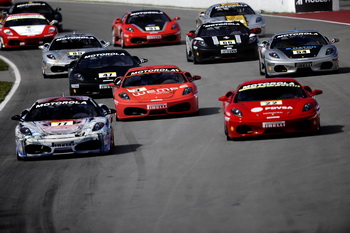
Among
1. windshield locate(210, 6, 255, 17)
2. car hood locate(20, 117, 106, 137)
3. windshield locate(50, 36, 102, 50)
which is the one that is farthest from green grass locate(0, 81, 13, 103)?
car hood locate(20, 117, 106, 137)

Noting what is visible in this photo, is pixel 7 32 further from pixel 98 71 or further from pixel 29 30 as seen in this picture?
pixel 98 71

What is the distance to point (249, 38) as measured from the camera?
1196 inches

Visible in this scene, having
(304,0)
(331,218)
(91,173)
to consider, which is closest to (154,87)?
(91,173)

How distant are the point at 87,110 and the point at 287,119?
3577mm

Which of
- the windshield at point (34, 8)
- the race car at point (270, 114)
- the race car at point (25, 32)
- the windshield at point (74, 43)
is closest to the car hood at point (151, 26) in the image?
the race car at point (25, 32)

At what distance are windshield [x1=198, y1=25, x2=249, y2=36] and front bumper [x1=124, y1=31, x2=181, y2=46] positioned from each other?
512cm

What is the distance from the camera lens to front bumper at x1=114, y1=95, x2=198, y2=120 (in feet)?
69.1

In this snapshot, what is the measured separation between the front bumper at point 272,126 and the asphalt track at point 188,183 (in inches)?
6.2

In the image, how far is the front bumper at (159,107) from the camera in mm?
21047

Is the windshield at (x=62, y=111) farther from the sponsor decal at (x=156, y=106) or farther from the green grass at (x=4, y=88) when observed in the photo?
the green grass at (x=4, y=88)

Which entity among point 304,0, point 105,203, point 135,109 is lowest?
point 304,0

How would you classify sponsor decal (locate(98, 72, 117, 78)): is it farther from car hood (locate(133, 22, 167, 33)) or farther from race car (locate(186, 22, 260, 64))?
car hood (locate(133, 22, 167, 33))

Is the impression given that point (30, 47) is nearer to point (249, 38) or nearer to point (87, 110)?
point (249, 38)

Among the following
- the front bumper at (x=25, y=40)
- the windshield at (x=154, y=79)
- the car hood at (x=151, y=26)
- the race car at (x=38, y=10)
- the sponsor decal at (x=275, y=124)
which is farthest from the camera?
the race car at (x=38, y=10)
